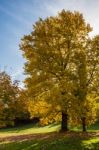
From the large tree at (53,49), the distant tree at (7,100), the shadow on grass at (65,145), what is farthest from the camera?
the distant tree at (7,100)

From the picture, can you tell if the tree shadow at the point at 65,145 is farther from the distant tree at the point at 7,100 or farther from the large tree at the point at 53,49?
the distant tree at the point at 7,100

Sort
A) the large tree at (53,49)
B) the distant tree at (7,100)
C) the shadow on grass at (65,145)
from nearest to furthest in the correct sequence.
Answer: the shadow on grass at (65,145) → the large tree at (53,49) → the distant tree at (7,100)

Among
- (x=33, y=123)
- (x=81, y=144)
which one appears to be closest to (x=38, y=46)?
(x=81, y=144)

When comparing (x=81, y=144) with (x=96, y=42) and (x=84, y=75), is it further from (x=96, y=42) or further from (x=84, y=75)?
(x=96, y=42)

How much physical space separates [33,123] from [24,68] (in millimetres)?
44168

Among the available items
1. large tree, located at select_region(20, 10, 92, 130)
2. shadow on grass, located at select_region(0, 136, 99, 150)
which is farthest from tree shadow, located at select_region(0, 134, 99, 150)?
large tree, located at select_region(20, 10, 92, 130)

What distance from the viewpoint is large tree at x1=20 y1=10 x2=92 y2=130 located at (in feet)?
124

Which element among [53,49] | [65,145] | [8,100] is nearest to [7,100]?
[8,100]

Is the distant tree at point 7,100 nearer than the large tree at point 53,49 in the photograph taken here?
No

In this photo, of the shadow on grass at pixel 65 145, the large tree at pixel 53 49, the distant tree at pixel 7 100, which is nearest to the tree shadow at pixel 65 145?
the shadow on grass at pixel 65 145

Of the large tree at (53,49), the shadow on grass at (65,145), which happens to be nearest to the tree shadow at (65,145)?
the shadow on grass at (65,145)

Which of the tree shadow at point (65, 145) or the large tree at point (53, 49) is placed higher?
the large tree at point (53, 49)

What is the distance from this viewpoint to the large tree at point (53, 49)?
37.8 metres

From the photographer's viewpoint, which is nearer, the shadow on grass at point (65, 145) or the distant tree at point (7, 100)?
the shadow on grass at point (65, 145)
